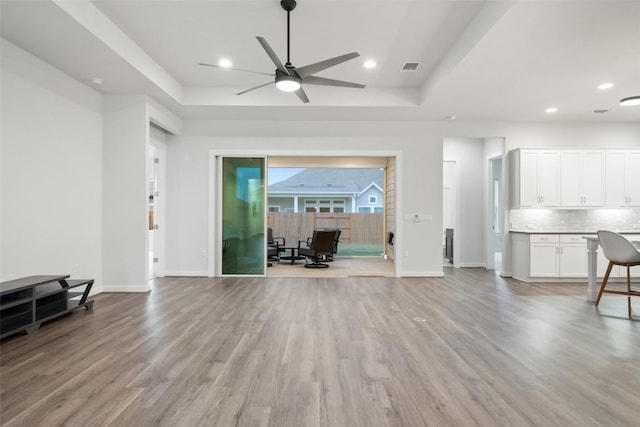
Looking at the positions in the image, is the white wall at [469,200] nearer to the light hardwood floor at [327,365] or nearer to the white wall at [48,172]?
the light hardwood floor at [327,365]

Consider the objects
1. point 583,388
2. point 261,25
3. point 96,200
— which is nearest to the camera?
point 583,388

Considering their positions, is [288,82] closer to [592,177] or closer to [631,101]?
[631,101]

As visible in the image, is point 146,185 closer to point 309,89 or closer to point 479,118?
point 309,89

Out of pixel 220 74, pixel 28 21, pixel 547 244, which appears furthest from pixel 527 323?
pixel 28 21

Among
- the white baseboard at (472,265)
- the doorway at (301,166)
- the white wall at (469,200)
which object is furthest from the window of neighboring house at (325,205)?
the white baseboard at (472,265)

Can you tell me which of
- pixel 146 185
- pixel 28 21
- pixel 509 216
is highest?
pixel 28 21

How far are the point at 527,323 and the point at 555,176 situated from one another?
383cm

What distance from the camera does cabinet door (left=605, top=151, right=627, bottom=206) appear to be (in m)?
6.20

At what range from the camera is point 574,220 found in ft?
21.4

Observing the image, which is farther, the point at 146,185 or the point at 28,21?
the point at 146,185

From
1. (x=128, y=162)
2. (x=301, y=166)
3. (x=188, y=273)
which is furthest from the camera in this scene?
(x=301, y=166)

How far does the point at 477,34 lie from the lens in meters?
3.54

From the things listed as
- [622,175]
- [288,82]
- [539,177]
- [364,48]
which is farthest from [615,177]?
[288,82]

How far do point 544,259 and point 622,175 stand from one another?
2.17 meters
